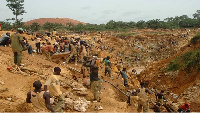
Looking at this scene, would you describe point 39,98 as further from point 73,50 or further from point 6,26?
A: point 6,26

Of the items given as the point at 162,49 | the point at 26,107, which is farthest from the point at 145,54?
the point at 26,107

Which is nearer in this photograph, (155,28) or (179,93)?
(179,93)

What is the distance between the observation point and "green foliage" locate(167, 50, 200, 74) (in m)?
12.2

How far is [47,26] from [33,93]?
98.1 feet

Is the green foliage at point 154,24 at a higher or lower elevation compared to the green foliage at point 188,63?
higher

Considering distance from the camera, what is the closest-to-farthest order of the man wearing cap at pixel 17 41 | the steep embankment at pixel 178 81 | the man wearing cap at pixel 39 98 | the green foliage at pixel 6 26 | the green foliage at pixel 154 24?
the man wearing cap at pixel 39 98 < the man wearing cap at pixel 17 41 < the steep embankment at pixel 178 81 < the green foliage at pixel 6 26 < the green foliage at pixel 154 24

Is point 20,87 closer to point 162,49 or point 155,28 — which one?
point 162,49

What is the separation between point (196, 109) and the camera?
27.2ft

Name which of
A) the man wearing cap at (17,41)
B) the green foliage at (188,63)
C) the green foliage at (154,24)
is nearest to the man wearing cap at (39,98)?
the man wearing cap at (17,41)

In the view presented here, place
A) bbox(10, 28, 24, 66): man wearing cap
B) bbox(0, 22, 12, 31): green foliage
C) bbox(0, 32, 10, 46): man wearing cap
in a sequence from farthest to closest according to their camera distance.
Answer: bbox(0, 22, 12, 31): green foliage
bbox(0, 32, 10, 46): man wearing cap
bbox(10, 28, 24, 66): man wearing cap

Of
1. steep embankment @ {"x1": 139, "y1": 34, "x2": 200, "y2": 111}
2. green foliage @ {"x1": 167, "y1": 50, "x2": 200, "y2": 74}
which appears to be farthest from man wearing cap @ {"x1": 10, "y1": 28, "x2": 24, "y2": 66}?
green foliage @ {"x1": 167, "y1": 50, "x2": 200, "y2": 74}

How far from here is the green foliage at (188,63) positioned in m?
12.2

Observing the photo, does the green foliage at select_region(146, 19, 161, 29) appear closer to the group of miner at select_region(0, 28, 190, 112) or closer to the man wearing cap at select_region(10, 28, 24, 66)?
the group of miner at select_region(0, 28, 190, 112)

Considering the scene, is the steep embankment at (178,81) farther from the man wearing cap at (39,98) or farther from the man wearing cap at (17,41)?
the man wearing cap at (17,41)
